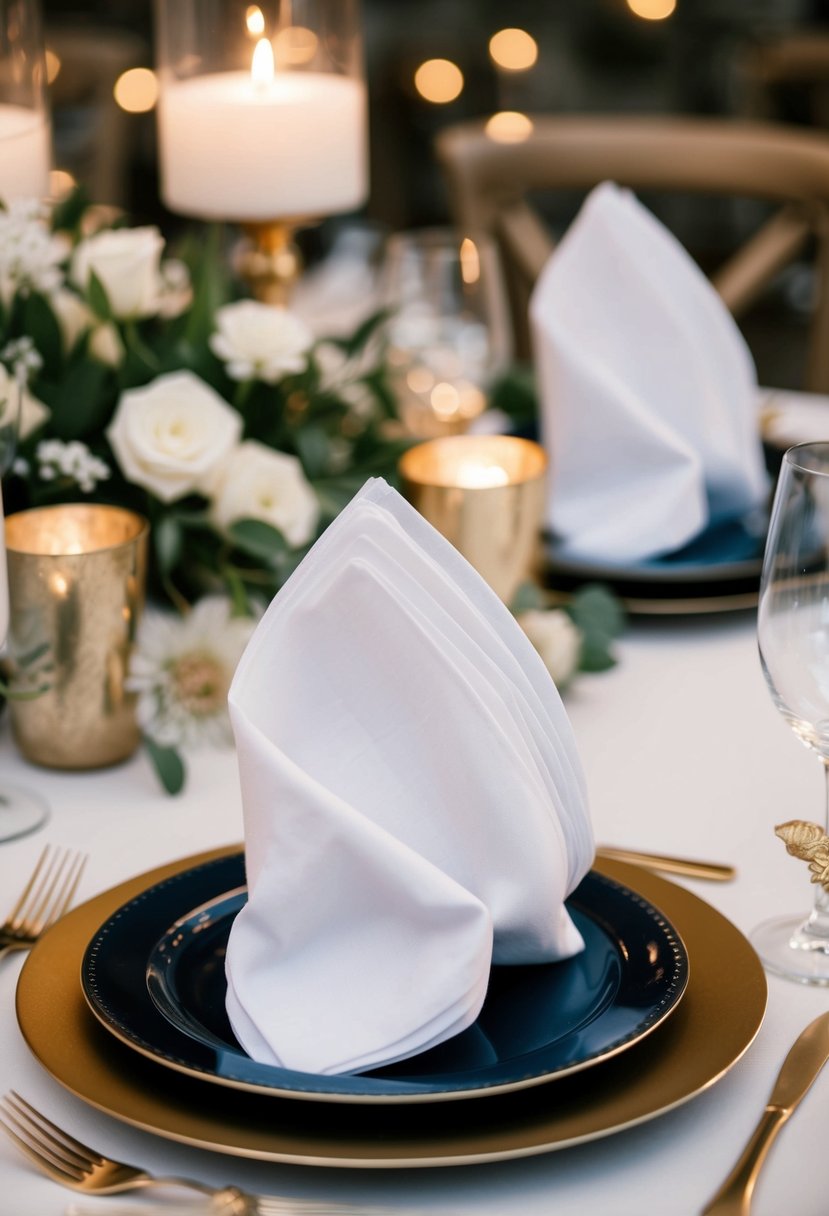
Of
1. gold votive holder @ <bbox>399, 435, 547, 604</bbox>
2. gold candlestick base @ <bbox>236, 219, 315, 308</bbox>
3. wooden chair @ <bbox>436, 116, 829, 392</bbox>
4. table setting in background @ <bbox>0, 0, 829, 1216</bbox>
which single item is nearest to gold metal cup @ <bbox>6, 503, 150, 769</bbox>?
table setting in background @ <bbox>0, 0, 829, 1216</bbox>

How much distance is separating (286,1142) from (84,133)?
3.11 m

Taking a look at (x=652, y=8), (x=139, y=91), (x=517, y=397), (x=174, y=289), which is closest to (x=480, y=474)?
(x=174, y=289)

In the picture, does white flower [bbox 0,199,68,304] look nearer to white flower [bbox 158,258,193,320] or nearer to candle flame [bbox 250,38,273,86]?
white flower [bbox 158,258,193,320]

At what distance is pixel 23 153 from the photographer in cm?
127

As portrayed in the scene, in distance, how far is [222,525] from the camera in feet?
3.65

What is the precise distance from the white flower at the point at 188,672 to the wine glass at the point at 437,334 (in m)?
0.64

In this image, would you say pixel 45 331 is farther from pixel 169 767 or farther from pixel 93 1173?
pixel 93 1173

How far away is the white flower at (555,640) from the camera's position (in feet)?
3.53

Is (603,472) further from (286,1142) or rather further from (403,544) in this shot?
(286,1142)

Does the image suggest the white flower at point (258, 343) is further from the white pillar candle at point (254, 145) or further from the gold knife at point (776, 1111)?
the gold knife at point (776, 1111)

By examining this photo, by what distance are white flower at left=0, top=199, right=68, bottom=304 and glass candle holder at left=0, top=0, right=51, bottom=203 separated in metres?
0.18

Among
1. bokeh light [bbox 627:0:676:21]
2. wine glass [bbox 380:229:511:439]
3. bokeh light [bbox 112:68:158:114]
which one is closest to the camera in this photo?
wine glass [bbox 380:229:511:439]

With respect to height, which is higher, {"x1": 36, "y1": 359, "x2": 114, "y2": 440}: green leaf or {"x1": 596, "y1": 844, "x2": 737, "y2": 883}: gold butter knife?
{"x1": 36, "y1": 359, "x2": 114, "y2": 440}: green leaf

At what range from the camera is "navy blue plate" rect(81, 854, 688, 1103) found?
625 mm
